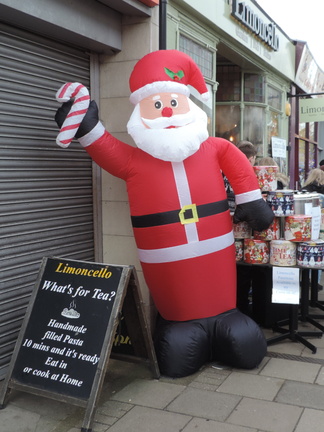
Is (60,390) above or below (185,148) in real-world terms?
below

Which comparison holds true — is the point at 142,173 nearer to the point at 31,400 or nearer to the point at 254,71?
the point at 31,400

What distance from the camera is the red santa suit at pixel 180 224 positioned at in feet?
13.7

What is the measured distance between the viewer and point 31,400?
12.1ft

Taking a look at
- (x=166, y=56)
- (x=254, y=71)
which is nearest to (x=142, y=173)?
(x=166, y=56)

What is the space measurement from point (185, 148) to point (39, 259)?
1.61 metres

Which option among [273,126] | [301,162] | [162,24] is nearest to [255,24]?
[273,126]

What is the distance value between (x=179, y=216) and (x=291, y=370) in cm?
169

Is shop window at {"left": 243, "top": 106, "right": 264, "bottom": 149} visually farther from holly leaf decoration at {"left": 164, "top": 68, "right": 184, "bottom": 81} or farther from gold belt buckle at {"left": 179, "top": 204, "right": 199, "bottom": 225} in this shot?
gold belt buckle at {"left": 179, "top": 204, "right": 199, "bottom": 225}

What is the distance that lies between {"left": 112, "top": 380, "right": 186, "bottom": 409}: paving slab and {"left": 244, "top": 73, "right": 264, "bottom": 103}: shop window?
6.47 metres

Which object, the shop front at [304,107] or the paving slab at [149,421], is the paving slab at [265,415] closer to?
the paving slab at [149,421]

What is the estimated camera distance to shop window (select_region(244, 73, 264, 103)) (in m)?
9.08

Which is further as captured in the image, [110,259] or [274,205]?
[110,259]

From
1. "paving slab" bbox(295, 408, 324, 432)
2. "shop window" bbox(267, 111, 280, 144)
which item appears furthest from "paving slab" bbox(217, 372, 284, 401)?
"shop window" bbox(267, 111, 280, 144)

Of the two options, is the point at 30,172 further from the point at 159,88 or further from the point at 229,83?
the point at 229,83
